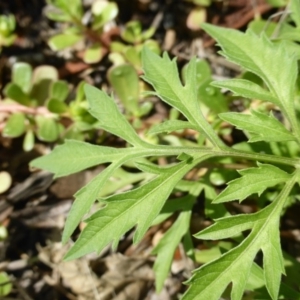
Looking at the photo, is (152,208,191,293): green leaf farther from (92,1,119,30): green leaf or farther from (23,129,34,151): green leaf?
(92,1,119,30): green leaf

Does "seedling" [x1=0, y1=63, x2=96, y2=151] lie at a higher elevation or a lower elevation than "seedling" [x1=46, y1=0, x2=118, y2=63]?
lower

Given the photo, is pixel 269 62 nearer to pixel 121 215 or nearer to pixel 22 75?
pixel 121 215

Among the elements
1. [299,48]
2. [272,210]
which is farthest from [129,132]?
[299,48]

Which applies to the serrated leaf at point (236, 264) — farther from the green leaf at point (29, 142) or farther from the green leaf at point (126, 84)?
the green leaf at point (29, 142)

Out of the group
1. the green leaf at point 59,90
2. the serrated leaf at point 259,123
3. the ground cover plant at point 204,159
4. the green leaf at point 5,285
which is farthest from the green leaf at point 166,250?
the green leaf at point 59,90

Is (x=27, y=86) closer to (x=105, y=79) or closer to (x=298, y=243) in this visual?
(x=105, y=79)

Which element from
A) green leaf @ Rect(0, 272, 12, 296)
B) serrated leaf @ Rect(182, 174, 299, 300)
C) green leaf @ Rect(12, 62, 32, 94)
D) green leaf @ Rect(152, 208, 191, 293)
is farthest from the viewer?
green leaf @ Rect(12, 62, 32, 94)

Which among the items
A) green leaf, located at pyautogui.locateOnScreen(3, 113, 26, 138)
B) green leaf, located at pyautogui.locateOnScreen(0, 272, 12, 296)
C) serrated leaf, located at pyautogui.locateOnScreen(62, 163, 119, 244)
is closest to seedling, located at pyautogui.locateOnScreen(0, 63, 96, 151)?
green leaf, located at pyautogui.locateOnScreen(3, 113, 26, 138)
